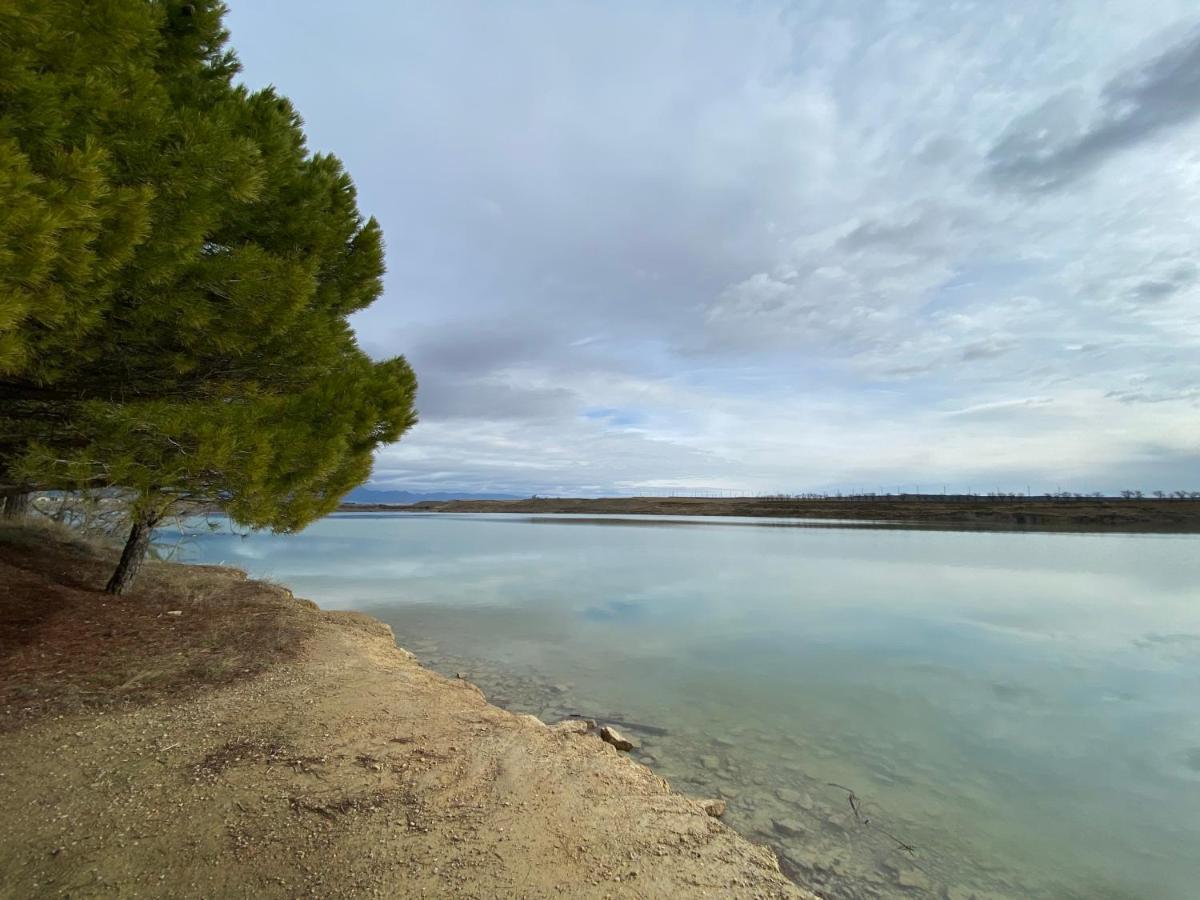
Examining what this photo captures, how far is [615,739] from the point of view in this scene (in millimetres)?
6676

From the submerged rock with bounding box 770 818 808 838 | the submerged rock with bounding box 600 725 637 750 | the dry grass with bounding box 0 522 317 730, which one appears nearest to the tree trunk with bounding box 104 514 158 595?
the dry grass with bounding box 0 522 317 730

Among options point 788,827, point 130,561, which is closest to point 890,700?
point 788,827

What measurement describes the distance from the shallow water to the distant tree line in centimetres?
521

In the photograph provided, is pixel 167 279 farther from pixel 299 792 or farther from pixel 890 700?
pixel 890 700

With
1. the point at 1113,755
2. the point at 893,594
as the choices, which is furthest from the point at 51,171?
the point at 893,594

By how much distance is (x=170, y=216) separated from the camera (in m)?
4.48

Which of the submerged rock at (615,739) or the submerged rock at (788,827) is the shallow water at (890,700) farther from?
the submerged rock at (615,739)

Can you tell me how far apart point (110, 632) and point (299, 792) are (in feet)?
17.0

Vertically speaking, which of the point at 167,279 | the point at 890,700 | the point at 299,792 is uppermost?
the point at 167,279

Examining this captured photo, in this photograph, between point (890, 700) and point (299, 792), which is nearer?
point (299, 792)

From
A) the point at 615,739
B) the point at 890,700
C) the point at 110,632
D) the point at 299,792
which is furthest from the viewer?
A: the point at 890,700

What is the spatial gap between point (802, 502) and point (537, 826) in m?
116

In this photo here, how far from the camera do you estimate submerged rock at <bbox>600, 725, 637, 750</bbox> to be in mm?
6625

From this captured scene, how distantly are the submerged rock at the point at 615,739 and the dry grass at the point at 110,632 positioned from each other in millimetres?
4203
